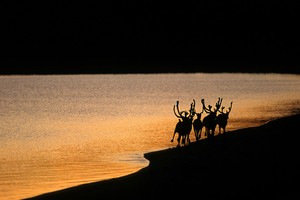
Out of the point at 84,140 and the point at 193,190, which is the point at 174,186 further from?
the point at 84,140

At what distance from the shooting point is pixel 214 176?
18000mm

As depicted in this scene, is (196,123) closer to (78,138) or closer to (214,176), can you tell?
(214,176)

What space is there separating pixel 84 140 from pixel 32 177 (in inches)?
477

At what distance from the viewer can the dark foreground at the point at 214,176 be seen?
1619 cm

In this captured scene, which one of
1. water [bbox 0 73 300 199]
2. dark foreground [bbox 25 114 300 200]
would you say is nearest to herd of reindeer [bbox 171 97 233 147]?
dark foreground [bbox 25 114 300 200]

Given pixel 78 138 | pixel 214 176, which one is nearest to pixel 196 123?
pixel 214 176

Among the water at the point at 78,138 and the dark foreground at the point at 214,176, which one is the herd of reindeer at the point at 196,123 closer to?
the dark foreground at the point at 214,176

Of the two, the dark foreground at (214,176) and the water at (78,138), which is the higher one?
the water at (78,138)

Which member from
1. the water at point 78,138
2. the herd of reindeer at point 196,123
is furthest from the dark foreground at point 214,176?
the water at point 78,138

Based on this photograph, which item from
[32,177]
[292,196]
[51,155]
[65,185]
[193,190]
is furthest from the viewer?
[51,155]

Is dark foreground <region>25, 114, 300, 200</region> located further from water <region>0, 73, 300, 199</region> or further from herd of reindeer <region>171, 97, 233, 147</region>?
water <region>0, 73, 300, 199</region>

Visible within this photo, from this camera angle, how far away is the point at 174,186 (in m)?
17.3
